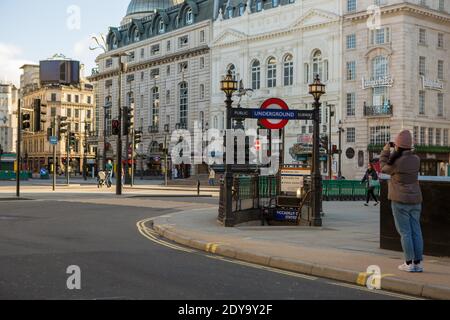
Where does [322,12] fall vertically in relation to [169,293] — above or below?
above

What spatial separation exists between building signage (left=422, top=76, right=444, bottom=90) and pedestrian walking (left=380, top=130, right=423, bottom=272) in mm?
49107

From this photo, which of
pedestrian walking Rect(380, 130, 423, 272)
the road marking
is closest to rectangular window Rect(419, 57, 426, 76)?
pedestrian walking Rect(380, 130, 423, 272)

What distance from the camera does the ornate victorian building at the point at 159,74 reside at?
75.8 m

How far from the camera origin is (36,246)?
11.3m

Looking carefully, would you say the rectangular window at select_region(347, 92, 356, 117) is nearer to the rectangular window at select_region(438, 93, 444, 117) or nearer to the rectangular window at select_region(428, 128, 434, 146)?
the rectangular window at select_region(428, 128, 434, 146)

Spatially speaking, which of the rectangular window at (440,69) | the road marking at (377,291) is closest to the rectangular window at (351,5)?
the rectangular window at (440,69)

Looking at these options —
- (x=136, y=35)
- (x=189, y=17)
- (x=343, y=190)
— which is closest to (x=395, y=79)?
(x=343, y=190)

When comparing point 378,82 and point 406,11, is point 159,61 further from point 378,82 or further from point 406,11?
point 406,11

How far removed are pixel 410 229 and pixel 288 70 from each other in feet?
186

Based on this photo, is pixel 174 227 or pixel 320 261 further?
pixel 174 227

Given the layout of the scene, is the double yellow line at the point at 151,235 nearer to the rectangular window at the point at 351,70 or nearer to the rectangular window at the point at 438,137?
the rectangular window at the point at 351,70
